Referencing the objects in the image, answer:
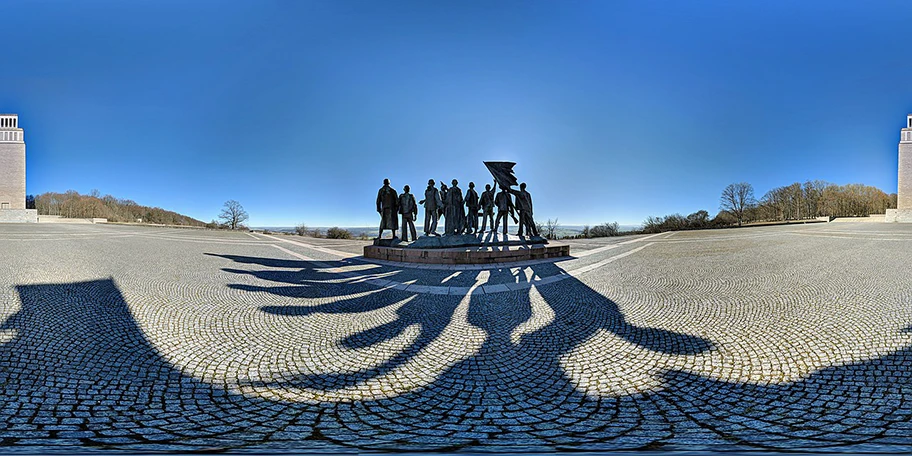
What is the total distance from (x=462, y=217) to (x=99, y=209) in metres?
42.2

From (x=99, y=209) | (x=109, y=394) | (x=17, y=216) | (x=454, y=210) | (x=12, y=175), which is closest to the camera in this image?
(x=109, y=394)

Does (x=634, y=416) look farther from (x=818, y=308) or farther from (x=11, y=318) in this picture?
(x=11, y=318)

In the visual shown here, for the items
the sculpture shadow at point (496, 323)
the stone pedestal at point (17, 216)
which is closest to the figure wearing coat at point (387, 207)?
the sculpture shadow at point (496, 323)

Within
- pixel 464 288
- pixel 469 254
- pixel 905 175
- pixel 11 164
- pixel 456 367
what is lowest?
pixel 456 367

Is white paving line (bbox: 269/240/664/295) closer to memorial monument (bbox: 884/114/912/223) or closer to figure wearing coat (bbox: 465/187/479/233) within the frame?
figure wearing coat (bbox: 465/187/479/233)

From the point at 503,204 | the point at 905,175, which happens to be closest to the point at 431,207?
the point at 503,204

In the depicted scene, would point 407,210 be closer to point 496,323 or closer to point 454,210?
point 454,210

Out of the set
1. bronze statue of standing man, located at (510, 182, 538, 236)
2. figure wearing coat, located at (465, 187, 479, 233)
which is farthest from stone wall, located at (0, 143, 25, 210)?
bronze statue of standing man, located at (510, 182, 538, 236)

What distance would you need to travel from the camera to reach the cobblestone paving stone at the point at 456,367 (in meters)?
2.15

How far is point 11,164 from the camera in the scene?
1298 inches

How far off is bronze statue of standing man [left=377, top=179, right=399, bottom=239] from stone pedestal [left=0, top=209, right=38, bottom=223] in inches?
1406

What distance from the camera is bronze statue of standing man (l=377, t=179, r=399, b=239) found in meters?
12.8

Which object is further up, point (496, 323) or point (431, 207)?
point (431, 207)

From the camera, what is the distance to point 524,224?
13.7 metres
